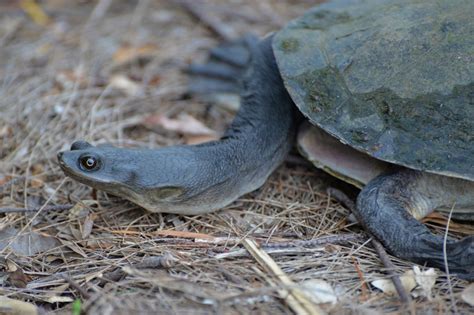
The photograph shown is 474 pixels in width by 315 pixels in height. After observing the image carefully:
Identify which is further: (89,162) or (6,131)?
(6,131)

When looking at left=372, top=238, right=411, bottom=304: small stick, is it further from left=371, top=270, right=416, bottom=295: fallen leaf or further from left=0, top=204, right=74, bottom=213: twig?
left=0, top=204, right=74, bottom=213: twig

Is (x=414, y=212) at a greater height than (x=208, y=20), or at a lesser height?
lesser

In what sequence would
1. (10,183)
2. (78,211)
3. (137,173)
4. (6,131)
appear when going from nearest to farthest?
(137,173), (78,211), (10,183), (6,131)

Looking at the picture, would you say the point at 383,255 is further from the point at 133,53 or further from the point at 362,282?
the point at 133,53

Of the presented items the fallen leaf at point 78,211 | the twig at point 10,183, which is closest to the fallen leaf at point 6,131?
the twig at point 10,183

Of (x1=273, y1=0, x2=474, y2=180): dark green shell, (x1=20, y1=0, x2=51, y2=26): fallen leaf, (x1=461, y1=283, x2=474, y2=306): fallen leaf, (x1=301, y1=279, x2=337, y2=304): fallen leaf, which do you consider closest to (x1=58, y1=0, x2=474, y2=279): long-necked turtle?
(x1=273, y1=0, x2=474, y2=180): dark green shell

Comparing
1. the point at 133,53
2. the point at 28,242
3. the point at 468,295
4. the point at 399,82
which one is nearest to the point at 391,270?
the point at 468,295

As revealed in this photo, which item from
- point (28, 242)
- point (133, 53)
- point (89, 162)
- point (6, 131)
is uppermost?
point (89, 162)

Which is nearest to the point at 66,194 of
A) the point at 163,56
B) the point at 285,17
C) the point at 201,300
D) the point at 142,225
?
the point at 142,225

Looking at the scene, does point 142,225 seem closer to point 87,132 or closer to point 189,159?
point 189,159
